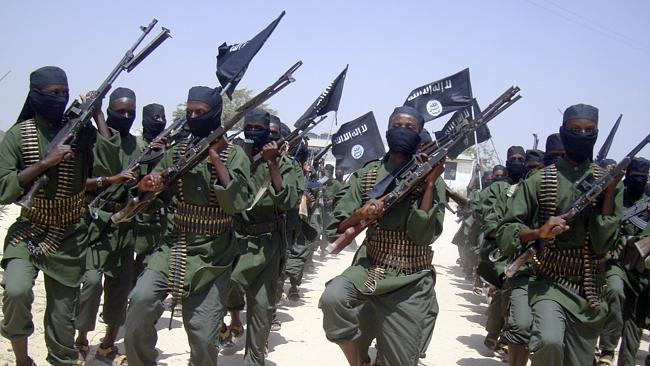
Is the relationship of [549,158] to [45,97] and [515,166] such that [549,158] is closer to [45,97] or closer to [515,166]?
[515,166]

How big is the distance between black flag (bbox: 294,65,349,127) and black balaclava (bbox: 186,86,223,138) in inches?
115

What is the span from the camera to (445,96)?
8.24 m

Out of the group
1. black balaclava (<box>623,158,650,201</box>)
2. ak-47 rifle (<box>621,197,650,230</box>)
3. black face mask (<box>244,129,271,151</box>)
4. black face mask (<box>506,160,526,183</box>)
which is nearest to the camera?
black face mask (<box>244,129,271,151</box>)

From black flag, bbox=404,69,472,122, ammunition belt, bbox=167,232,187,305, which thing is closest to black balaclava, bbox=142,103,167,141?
ammunition belt, bbox=167,232,187,305

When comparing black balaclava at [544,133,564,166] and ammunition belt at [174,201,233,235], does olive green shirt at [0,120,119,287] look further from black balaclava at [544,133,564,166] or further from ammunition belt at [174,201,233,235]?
black balaclava at [544,133,564,166]

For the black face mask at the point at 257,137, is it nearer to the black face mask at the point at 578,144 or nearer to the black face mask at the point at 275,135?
the black face mask at the point at 275,135

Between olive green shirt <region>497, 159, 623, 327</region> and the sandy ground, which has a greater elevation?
olive green shirt <region>497, 159, 623, 327</region>

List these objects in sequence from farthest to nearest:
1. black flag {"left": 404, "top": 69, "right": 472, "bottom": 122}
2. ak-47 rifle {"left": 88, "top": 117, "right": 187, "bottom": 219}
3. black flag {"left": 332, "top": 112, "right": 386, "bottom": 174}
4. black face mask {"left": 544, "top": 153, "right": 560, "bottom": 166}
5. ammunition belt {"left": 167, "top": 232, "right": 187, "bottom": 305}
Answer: black flag {"left": 332, "top": 112, "right": 386, "bottom": 174} < black flag {"left": 404, "top": 69, "right": 472, "bottom": 122} < black face mask {"left": 544, "top": 153, "right": 560, "bottom": 166} < ak-47 rifle {"left": 88, "top": 117, "right": 187, "bottom": 219} < ammunition belt {"left": 167, "top": 232, "right": 187, "bottom": 305}

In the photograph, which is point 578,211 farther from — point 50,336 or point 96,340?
point 96,340

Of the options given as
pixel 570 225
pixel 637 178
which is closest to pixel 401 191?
pixel 570 225

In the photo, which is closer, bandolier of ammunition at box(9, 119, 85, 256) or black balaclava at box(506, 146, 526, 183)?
bandolier of ammunition at box(9, 119, 85, 256)

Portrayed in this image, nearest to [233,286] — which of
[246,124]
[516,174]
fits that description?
[246,124]

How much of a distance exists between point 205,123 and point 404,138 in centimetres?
163

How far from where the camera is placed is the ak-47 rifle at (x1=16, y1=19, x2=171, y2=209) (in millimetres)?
5098
